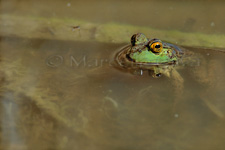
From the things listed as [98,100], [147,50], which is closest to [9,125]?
[98,100]

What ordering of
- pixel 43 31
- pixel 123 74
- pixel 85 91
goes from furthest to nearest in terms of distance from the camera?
pixel 43 31 < pixel 123 74 < pixel 85 91

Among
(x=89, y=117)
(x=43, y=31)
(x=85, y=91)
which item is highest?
(x=43, y=31)

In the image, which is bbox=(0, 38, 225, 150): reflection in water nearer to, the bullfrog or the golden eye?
the bullfrog

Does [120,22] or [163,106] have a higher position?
[120,22]

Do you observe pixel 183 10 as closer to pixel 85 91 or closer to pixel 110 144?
pixel 85 91

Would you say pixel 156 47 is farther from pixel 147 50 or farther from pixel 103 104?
pixel 103 104

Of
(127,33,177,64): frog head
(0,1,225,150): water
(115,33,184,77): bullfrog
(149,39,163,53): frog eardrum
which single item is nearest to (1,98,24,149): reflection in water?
(0,1,225,150): water

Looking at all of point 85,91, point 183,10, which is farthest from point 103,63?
point 183,10
